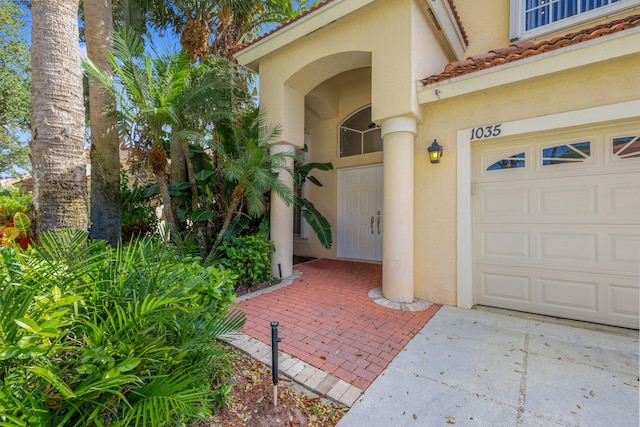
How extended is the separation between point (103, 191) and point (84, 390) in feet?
18.5

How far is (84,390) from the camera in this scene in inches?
60.4

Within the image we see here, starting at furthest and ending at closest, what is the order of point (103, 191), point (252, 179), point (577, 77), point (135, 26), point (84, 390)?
point (135, 26), point (103, 191), point (252, 179), point (577, 77), point (84, 390)

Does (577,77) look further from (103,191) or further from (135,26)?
(135,26)

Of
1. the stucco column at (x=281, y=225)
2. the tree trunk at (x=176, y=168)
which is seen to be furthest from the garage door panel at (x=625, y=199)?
the tree trunk at (x=176, y=168)

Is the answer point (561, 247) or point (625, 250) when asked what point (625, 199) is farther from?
point (561, 247)

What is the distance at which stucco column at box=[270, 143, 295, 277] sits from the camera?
637 cm

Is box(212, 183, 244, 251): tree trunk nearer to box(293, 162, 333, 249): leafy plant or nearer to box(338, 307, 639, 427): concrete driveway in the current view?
box(293, 162, 333, 249): leafy plant

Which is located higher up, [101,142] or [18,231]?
[101,142]

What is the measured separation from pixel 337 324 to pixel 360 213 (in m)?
4.33

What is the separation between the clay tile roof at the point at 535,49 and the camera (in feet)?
12.0

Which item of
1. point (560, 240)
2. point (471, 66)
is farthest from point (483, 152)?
point (560, 240)

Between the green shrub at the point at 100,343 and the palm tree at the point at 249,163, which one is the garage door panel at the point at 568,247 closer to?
the palm tree at the point at 249,163

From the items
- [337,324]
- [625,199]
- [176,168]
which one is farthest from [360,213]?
[625,199]

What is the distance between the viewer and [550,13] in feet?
20.2
